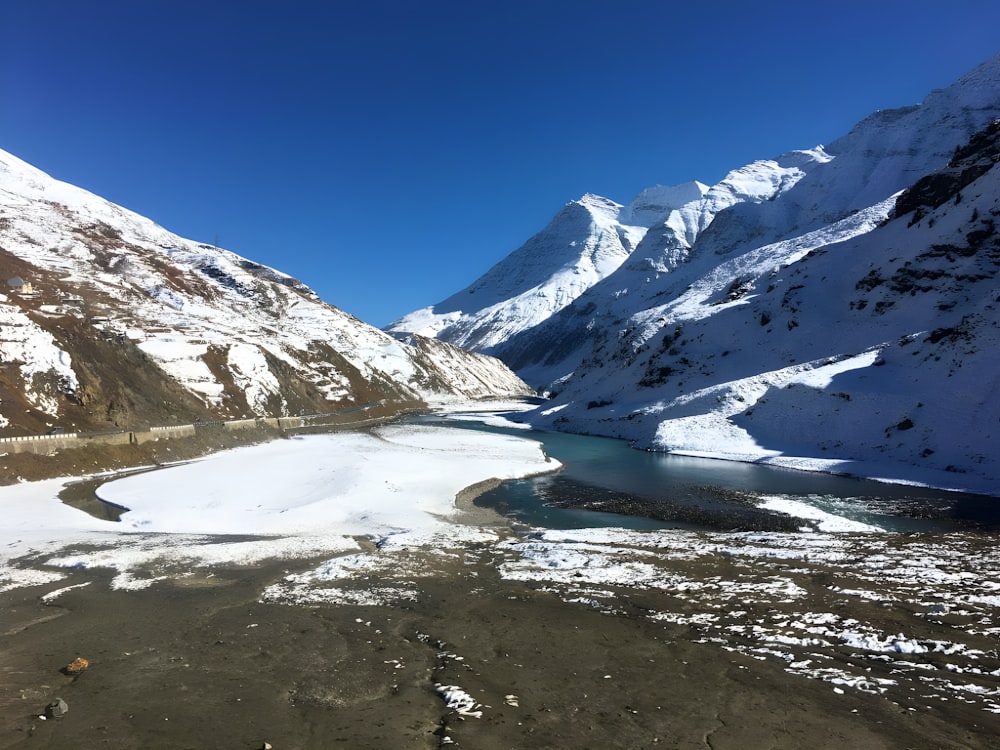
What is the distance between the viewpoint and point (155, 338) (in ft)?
213

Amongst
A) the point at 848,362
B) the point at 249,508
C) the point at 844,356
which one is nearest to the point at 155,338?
the point at 249,508

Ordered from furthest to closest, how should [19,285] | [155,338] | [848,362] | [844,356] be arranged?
[19,285], [155,338], [844,356], [848,362]

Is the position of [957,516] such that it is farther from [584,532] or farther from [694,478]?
[584,532]

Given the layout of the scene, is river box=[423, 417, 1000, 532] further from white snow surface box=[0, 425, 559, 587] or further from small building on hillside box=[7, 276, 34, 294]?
small building on hillside box=[7, 276, 34, 294]

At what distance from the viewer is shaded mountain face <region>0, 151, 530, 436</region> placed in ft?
141

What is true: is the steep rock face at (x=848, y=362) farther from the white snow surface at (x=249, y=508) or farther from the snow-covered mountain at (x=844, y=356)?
the white snow surface at (x=249, y=508)

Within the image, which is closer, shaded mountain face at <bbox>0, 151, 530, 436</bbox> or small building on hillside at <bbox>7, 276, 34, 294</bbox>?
shaded mountain face at <bbox>0, 151, 530, 436</bbox>

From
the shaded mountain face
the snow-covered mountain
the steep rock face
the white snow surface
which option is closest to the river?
the white snow surface

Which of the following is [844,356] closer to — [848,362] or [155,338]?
[848,362]

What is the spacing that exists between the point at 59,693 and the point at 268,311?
116 meters

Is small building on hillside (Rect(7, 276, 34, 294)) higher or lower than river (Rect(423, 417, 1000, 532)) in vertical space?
higher

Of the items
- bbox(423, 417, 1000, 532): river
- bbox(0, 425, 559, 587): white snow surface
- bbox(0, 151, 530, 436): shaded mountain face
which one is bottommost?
bbox(423, 417, 1000, 532): river

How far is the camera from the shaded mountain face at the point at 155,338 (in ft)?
141

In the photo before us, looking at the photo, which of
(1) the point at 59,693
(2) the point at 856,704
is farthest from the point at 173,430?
(2) the point at 856,704
